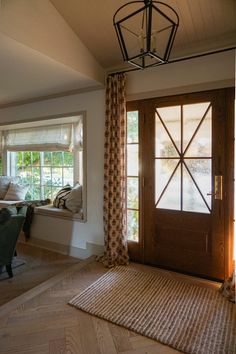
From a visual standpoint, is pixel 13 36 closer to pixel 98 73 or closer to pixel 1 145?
pixel 98 73

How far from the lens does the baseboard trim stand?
11.1 feet

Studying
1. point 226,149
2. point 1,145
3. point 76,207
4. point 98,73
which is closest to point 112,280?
point 76,207

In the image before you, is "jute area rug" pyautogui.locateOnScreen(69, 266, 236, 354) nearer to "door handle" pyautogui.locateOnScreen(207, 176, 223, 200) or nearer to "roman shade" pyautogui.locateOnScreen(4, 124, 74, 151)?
"door handle" pyautogui.locateOnScreen(207, 176, 223, 200)

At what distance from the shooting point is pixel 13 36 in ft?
6.64

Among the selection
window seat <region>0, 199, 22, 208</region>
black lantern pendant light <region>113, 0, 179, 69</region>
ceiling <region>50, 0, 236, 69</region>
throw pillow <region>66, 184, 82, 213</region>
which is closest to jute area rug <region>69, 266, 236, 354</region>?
throw pillow <region>66, 184, 82, 213</region>

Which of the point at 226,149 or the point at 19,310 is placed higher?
the point at 226,149

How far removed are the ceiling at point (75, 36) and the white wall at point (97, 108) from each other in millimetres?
178

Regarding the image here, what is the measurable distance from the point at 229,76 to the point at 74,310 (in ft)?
8.82

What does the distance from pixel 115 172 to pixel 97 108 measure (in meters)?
0.91

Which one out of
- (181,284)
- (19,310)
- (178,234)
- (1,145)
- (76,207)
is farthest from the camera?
(1,145)

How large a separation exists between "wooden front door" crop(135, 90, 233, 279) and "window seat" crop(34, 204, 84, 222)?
Answer: 990 millimetres

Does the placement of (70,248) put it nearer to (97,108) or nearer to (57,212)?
(57,212)

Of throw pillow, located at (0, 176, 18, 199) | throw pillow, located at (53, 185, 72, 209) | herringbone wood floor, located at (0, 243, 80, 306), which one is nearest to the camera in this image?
herringbone wood floor, located at (0, 243, 80, 306)

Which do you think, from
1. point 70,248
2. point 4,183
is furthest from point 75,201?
point 4,183
